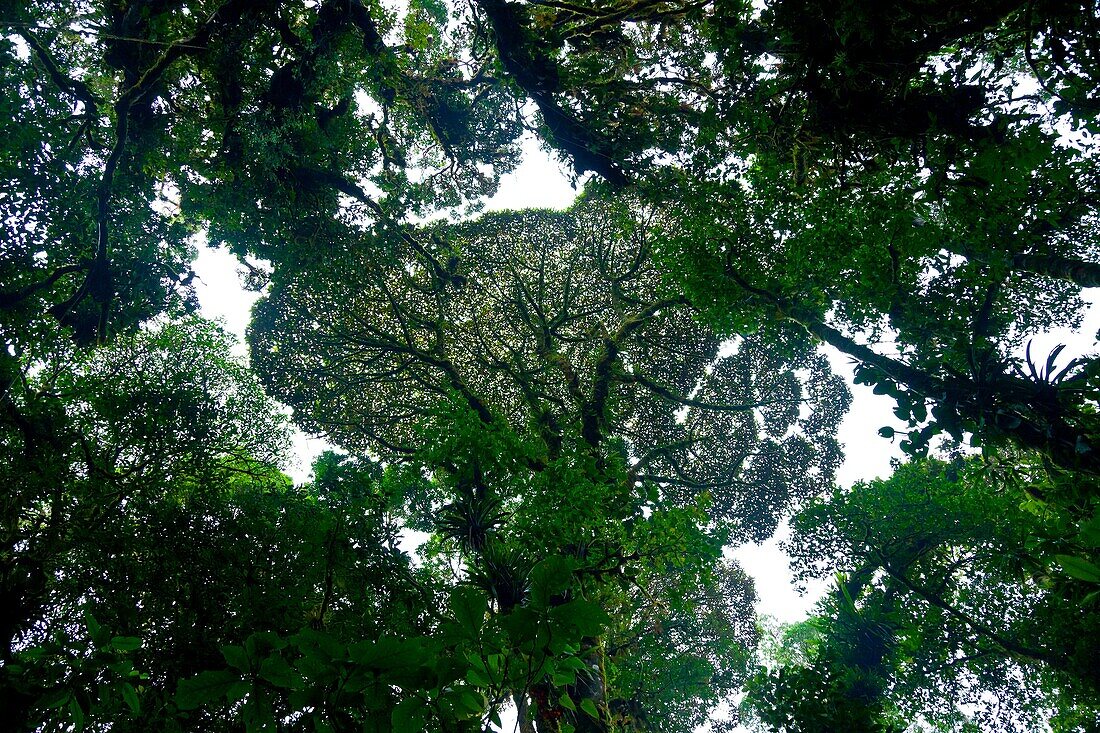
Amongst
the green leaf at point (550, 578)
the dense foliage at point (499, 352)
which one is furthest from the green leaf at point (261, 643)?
the green leaf at point (550, 578)

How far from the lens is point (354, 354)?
12.4 m

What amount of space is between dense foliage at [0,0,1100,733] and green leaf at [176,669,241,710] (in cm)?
1

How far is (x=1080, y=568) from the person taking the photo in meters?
1.11

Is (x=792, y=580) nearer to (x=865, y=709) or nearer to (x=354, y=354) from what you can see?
(x=865, y=709)

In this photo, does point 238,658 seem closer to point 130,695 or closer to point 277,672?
point 277,672

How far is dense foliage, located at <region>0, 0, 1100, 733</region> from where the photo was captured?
4.43 meters

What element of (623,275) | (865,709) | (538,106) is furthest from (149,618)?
(623,275)

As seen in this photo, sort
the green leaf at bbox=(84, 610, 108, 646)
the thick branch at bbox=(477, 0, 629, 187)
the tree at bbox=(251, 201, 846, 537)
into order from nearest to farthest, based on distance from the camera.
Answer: the green leaf at bbox=(84, 610, 108, 646) < the thick branch at bbox=(477, 0, 629, 187) < the tree at bbox=(251, 201, 846, 537)

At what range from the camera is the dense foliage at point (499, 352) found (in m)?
4.43

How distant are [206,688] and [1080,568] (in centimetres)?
218

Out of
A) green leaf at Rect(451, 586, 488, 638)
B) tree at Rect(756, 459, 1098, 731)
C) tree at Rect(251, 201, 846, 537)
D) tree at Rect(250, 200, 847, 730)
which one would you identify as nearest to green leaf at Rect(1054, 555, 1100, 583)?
green leaf at Rect(451, 586, 488, 638)

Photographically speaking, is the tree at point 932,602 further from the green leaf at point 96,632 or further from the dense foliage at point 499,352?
the green leaf at point 96,632

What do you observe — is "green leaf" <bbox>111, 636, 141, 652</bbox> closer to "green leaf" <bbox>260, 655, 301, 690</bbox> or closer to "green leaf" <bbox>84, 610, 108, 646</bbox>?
"green leaf" <bbox>84, 610, 108, 646</bbox>

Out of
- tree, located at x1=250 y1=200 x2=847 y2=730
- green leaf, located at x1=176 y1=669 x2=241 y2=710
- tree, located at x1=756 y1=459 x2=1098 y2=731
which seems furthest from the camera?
tree, located at x1=250 y1=200 x2=847 y2=730
